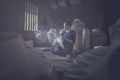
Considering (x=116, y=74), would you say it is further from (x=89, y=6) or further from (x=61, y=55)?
(x=89, y=6)

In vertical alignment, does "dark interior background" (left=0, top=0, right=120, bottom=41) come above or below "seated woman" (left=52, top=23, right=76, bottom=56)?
above

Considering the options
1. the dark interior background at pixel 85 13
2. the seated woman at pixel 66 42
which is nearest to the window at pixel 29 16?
the dark interior background at pixel 85 13

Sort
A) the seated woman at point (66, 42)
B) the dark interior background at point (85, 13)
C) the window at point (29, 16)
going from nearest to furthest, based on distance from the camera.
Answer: the window at point (29, 16) < the seated woman at point (66, 42) < the dark interior background at point (85, 13)

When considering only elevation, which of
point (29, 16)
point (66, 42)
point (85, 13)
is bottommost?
point (66, 42)

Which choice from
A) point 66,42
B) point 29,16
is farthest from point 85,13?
point 66,42

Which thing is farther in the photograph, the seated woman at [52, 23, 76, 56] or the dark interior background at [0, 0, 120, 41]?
the dark interior background at [0, 0, 120, 41]

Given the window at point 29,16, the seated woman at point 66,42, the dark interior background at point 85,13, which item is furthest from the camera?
the dark interior background at point 85,13

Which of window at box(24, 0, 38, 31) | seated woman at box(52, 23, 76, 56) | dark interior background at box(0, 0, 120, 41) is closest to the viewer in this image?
window at box(24, 0, 38, 31)

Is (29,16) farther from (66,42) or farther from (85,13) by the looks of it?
(85,13)

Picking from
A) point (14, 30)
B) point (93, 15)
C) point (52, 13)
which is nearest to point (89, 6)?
point (93, 15)

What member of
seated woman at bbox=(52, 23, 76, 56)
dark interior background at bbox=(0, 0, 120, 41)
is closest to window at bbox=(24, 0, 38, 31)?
dark interior background at bbox=(0, 0, 120, 41)

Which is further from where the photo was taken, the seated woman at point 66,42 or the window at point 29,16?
the seated woman at point 66,42

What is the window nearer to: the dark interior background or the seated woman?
the dark interior background

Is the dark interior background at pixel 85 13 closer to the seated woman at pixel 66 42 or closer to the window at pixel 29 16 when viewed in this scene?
the window at pixel 29 16
